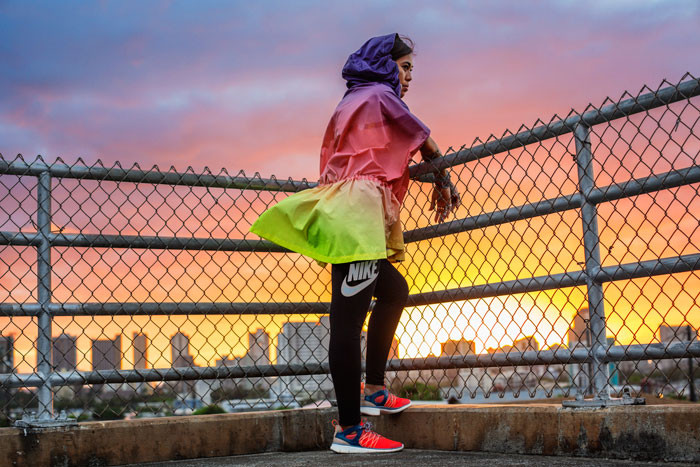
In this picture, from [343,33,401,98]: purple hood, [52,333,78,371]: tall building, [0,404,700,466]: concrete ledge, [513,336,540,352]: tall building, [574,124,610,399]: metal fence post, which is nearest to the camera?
[0,404,700,466]: concrete ledge

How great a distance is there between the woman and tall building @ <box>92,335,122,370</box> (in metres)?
1.07

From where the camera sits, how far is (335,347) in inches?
134

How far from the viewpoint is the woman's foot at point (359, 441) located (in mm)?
3479

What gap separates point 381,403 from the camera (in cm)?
382

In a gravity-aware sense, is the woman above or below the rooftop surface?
above

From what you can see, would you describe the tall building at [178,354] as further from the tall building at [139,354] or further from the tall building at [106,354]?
the tall building at [106,354]

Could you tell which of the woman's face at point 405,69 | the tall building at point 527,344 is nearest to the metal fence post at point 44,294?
the woman's face at point 405,69

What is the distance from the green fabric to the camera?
10.9 ft

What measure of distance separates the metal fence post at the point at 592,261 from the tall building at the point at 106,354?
7.69ft

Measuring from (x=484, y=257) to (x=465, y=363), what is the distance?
1.76 feet

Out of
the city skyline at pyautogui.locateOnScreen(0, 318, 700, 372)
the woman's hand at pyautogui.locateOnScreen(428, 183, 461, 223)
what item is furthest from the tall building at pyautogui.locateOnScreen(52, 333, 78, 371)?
the woman's hand at pyautogui.locateOnScreen(428, 183, 461, 223)

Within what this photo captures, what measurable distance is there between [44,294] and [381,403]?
1.78 meters

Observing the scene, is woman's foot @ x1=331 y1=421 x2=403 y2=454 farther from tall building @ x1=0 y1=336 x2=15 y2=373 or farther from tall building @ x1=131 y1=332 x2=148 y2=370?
tall building @ x1=0 y1=336 x2=15 y2=373

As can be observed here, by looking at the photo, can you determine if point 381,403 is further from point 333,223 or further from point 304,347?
point 333,223
